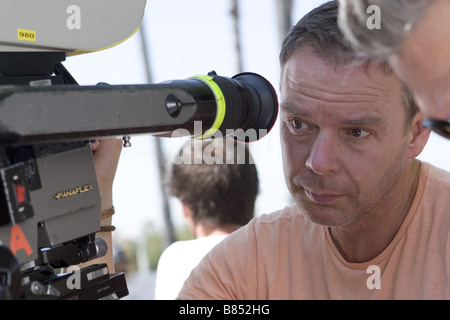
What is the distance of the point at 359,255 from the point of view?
2.10m

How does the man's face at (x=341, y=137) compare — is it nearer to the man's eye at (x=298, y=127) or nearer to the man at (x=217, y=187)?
the man's eye at (x=298, y=127)

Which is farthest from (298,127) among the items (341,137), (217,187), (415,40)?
(217,187)

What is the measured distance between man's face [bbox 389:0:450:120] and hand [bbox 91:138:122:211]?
3.35 feet

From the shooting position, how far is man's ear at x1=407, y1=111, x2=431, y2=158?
2043 millimetres

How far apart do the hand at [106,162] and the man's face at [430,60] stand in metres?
1.02

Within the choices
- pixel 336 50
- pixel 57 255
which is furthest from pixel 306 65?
pixel 57 255

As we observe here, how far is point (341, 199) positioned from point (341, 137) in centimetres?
16

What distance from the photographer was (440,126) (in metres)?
1.29

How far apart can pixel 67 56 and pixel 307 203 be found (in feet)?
2.40

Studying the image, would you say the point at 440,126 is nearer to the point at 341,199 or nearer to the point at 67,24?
the point at 341,199

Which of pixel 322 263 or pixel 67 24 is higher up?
pixel 67 24

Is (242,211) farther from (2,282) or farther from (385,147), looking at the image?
(2,282)

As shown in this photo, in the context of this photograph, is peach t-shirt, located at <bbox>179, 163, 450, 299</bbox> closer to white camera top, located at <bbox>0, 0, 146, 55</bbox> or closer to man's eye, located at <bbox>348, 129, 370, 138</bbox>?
man's eye, located at <bbox>348, 129, 370, 138</bbox>

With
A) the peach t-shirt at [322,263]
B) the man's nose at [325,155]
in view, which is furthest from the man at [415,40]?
the peach t-shirt at [322,263]
